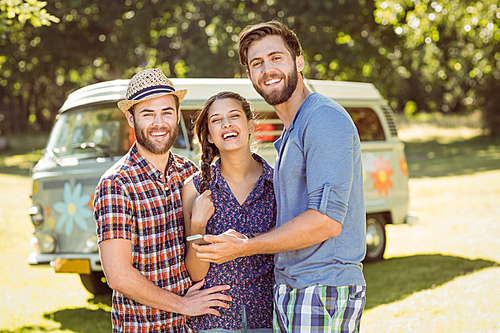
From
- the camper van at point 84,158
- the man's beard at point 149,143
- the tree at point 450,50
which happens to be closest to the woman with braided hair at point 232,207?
the man's beard at point 149,143

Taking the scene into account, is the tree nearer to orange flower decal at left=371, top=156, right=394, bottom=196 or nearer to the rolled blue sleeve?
orange flower decal at left=371, top=156, right=394, bottom=196

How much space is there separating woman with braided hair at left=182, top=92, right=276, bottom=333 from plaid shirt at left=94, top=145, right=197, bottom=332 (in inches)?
3.3

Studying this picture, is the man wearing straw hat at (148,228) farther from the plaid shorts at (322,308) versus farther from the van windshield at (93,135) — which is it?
the van windshield at (93,135)

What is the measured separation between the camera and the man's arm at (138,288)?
2.42 meters

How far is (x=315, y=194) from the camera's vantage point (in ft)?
7.22

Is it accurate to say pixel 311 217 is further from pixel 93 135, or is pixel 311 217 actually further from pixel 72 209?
pixel 93 135

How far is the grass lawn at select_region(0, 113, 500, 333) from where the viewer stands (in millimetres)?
5676

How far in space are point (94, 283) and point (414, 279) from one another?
4.31 metres

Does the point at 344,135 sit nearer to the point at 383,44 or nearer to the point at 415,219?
the point at 415,219

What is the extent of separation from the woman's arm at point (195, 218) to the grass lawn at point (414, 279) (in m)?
3.32

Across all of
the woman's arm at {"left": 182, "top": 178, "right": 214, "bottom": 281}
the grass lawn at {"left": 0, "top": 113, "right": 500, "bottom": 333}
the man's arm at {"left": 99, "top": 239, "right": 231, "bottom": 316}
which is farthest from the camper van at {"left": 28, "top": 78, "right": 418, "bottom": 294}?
the man's arm at {"left": 99, "top": 239, "right": 231, "bottom": 316}

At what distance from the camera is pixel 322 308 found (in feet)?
7.47

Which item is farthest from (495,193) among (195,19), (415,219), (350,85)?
(195,19)

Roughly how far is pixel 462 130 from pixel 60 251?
38.5 meters
